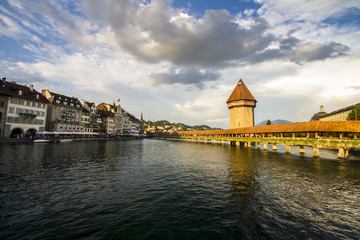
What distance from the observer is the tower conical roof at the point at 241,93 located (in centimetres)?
6272

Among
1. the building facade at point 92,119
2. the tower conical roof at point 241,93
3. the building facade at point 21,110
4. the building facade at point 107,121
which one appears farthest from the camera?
the building facade at point 107,121

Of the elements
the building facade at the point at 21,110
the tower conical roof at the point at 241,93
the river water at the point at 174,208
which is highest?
the tower conical roof at the point at 241,93

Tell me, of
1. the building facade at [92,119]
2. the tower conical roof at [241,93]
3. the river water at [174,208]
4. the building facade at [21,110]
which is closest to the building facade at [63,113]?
the building facade at [92,119]

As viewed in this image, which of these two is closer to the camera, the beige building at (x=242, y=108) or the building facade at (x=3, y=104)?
the building facade at (x=3, y=104)

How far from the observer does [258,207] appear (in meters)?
8.08

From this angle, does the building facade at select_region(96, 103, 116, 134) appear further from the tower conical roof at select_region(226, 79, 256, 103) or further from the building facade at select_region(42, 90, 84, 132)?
the tower conical roof at select_region(226, 79, 256, 103)

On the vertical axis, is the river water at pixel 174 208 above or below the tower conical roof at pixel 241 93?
below

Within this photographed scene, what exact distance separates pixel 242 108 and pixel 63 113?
220 feet

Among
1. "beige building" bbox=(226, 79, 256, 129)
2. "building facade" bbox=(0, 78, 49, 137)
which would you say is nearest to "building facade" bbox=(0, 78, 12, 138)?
"building facade" bbox=(0, 78, 49, 137)

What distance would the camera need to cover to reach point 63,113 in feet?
194

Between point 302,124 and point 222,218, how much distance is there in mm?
31976

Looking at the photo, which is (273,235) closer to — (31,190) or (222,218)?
(222,218)

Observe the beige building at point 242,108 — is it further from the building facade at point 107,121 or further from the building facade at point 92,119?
the building facade at point 92,119

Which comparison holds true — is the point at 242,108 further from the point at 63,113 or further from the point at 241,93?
the point at 63,113
